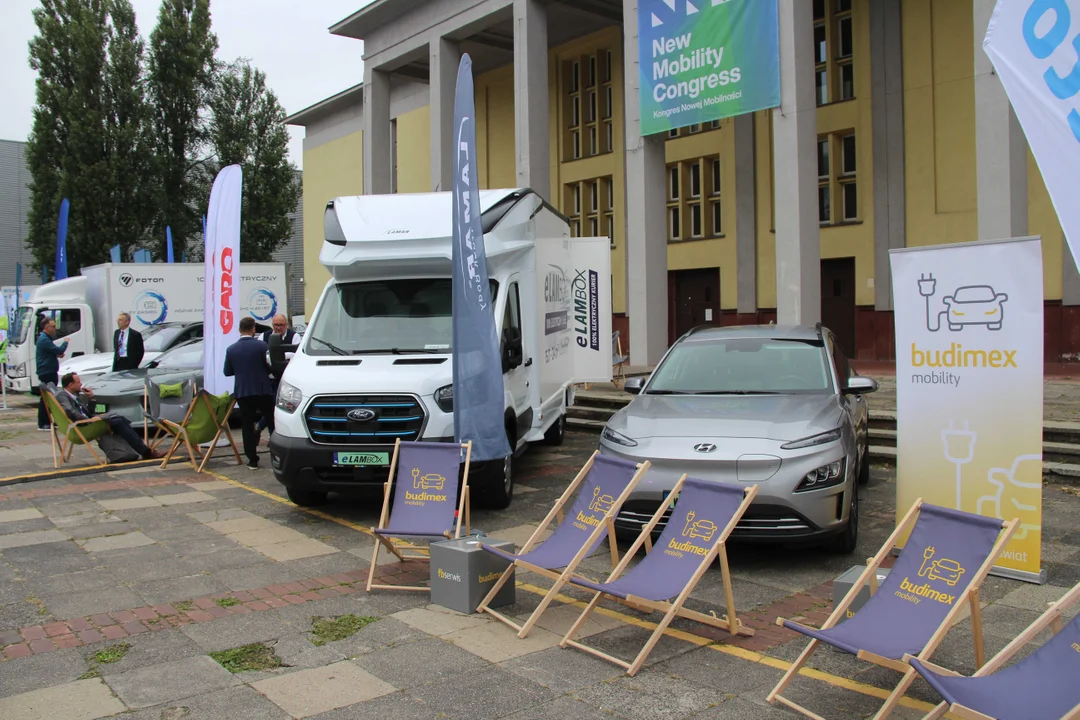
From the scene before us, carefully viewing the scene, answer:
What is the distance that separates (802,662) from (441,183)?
21.5m

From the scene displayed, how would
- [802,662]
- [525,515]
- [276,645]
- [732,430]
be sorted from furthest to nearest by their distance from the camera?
[525,515]
[732,430]
[276,645]
[802,662]

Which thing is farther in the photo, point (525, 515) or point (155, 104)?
point (155, 104)

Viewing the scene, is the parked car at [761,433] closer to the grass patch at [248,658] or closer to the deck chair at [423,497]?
the deck chair at [423,497]

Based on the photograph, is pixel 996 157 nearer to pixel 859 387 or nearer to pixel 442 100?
pixel 859 387

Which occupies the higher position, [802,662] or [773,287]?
[773,287]

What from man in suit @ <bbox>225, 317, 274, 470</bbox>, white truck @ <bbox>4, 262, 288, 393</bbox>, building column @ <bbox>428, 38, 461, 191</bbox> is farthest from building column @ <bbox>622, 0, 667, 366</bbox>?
man in suit @ <bbox>225, 317, 274, 470</bbox>

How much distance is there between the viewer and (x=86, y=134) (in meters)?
34.1

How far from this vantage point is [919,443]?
18.6 feet

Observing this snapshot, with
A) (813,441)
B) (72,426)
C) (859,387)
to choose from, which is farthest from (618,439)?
(72,426)

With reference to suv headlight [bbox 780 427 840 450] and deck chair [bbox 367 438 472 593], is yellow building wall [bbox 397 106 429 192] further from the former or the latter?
suv headlight [bbox 780 427 840 450]

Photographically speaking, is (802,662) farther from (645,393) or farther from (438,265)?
(438,265)

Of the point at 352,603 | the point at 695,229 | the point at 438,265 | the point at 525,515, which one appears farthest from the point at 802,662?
the point at 695,229

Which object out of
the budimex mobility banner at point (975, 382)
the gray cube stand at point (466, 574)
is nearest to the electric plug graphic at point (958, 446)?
the budimex mobility banner at point (975, 382)

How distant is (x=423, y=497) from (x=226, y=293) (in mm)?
5843
